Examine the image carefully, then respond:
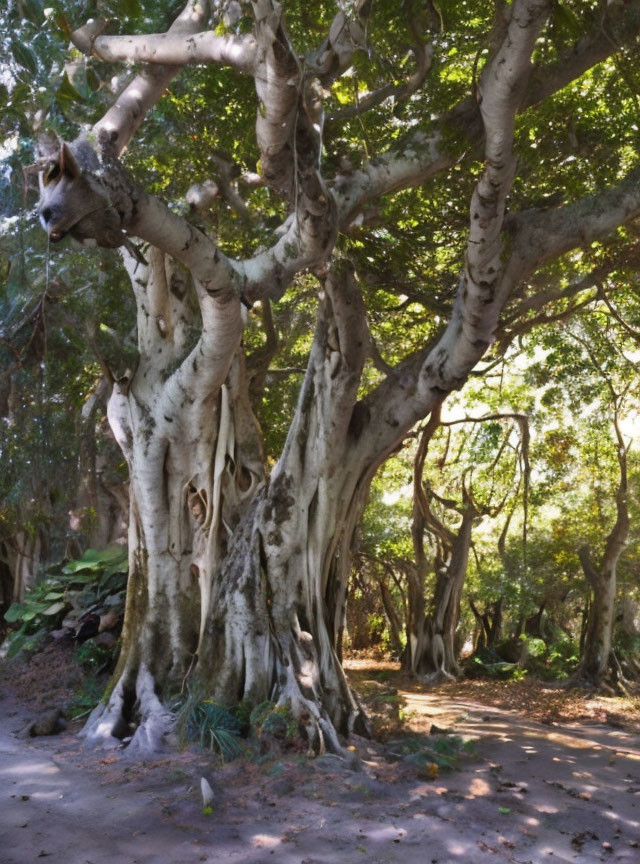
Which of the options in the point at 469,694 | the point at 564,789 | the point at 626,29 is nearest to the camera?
the point at 564,789

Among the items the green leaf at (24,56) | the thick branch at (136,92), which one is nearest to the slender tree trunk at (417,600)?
Answer: the thick branch at (136,92)

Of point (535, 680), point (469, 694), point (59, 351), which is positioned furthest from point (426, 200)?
point (535, 680)

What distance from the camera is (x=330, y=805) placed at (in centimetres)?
531

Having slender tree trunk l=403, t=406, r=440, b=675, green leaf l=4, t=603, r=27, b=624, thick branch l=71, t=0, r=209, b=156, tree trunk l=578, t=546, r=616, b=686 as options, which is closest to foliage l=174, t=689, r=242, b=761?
green leaf l=4, t=603, r=27, b=624

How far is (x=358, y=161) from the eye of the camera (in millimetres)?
8031

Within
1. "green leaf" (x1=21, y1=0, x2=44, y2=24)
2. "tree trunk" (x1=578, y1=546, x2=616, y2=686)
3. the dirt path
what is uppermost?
"green leaf" (x1=21, y1=0, x2=44, y2=24)

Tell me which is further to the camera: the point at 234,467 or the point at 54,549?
the point at 54,549

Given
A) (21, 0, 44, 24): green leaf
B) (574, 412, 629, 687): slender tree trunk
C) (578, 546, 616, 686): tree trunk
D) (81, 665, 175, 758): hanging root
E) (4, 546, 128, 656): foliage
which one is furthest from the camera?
(578, 546, 616, 686): tree trunk

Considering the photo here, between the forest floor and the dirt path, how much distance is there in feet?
0.04

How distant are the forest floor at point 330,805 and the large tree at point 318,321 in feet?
1.91

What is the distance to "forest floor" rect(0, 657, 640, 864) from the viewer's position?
452cm

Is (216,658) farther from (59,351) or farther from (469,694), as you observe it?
(469,694)

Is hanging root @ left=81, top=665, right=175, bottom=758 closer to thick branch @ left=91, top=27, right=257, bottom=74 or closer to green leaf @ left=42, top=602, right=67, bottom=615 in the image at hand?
green leaf @ left=42, top=602, right=67, bottom=615

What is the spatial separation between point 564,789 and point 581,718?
480 centimetres
